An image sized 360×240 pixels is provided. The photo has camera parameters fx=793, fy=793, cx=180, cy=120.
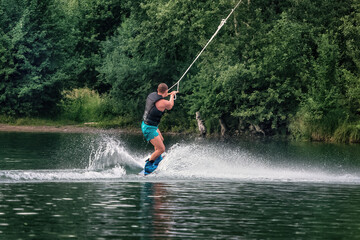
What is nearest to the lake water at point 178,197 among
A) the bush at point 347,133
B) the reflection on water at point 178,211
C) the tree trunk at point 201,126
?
the reflection on water at point 178,211

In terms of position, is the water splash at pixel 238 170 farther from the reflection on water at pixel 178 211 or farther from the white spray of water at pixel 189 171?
the reflection on water at pixel 178 211

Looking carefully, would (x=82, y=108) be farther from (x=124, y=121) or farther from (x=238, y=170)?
(x=238, y=170)

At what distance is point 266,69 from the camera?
41.7 metres

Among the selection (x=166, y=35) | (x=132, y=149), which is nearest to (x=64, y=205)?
(x=132, y=149)

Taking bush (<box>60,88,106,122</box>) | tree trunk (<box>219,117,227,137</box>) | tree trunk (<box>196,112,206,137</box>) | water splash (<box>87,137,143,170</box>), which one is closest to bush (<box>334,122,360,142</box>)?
tree trunk (<box>219,117,227,137</box>)

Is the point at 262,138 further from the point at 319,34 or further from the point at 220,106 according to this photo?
the point at 319,34

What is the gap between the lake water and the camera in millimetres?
12250

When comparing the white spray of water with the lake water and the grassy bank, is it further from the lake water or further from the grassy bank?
the grassy bank

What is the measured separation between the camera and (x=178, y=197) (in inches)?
625

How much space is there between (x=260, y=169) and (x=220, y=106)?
2004 centimetres

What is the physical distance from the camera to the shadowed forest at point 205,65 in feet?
134

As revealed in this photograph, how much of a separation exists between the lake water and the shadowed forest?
43.7ft

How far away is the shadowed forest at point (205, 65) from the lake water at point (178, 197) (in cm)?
1332

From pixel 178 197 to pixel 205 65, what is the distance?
2742 cm
